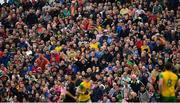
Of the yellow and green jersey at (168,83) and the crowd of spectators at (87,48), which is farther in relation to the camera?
the crowd of spectators at (87,48)

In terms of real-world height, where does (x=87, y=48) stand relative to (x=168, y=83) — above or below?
above

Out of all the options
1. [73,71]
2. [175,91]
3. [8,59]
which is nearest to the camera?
[175,91]

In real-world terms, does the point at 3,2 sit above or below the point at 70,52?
above

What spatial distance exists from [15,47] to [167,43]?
6.97m

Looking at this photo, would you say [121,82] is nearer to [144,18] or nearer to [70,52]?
[70,52]

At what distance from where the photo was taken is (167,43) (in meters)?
25.2

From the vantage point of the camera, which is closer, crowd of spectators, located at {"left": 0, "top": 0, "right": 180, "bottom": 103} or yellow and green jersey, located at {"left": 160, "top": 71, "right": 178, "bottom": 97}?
yellow and green jersey, located at {"left": 160, "top": 71, "right": 178, "bottom": 97}

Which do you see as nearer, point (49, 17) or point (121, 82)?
point (121, 82)

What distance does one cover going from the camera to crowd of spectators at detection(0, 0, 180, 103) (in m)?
22.4

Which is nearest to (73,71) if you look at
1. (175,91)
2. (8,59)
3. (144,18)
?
(8,59)

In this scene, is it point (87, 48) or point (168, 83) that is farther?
point (87, 48)

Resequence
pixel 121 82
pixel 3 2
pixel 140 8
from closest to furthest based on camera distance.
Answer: pixel 121 82 < pixel 140 8 < pixel 3 2

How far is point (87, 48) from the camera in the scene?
26.0m

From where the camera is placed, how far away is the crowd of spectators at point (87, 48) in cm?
2236
